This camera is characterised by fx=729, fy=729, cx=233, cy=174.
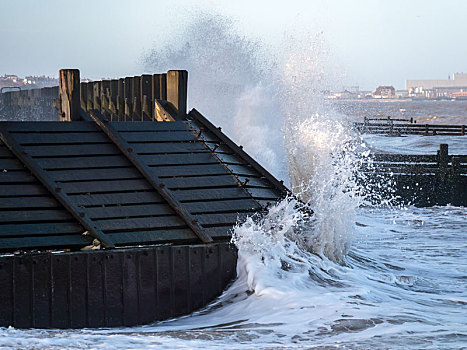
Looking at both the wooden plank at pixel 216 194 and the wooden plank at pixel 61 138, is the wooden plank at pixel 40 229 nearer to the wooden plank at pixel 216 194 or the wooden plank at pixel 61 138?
the wooden plank at pixel 216 194

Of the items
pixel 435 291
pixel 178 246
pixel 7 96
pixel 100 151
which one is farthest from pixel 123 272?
pixel 7 96

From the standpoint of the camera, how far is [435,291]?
315 inches

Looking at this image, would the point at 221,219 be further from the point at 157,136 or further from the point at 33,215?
the point at 33,215

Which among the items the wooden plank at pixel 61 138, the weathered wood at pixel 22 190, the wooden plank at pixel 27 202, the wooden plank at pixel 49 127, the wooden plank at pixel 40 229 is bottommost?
the wooden plank at pixel 40 229

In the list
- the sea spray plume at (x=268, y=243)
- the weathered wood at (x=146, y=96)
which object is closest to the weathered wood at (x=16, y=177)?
the sea spray plume at (x=268, y=243)

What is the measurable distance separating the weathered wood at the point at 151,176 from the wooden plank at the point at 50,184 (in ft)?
2.91

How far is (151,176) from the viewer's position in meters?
7.69

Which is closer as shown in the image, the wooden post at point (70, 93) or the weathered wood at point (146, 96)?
the wooden post at point (70, 93)

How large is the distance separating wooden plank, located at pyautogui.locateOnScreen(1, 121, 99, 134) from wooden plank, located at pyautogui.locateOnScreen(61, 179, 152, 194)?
3.55 ft

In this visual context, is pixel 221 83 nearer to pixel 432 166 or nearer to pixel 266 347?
pixel 432 166

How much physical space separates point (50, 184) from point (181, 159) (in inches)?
63.1

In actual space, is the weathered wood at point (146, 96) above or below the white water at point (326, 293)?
above

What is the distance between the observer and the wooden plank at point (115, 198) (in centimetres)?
721

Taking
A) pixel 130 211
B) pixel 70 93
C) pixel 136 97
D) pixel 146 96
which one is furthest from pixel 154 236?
pixel 136 97
